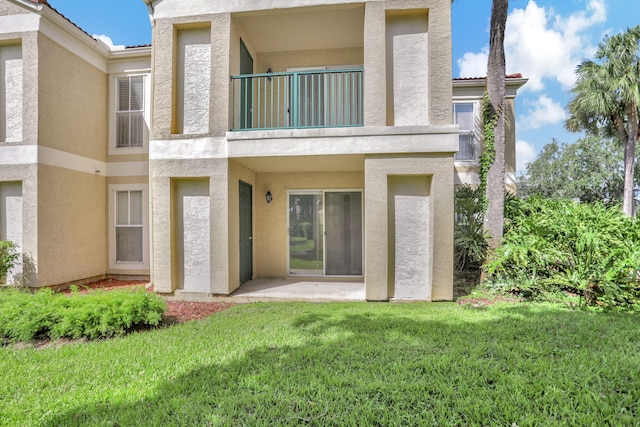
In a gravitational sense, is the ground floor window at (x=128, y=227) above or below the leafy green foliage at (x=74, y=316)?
above

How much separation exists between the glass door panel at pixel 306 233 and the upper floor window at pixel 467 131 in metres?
6.22

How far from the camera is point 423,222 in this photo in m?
6.61

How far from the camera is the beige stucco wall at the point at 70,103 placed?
777 centimetres

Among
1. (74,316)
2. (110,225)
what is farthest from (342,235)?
(110,225)

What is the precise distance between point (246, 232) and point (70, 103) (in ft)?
20.6

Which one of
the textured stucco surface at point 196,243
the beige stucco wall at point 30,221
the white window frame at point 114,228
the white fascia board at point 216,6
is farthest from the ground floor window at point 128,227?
the white fascia board at point 216,6

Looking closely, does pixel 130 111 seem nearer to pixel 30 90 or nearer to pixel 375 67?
pixel 30 90

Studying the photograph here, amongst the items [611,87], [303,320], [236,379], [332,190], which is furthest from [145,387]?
[611,87]

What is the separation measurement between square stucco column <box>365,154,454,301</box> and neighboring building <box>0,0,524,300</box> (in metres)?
0.03

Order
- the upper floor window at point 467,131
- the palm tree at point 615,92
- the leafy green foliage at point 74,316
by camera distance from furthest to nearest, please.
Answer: the palm tree at point 615,92, the upper floor window at point 467,131, the leafy green foliage at point 74,316

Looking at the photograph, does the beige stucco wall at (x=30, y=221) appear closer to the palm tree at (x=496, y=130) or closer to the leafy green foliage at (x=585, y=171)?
the palm tree at (x=496, y=130)

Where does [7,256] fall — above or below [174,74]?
below

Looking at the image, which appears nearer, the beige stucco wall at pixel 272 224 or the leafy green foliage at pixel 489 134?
the leafy green foliage at pixel 489 134

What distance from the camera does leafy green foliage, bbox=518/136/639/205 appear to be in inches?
975
